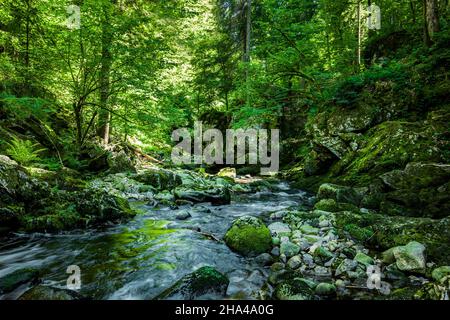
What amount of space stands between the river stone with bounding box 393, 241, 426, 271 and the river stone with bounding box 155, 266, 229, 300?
7.47 ft

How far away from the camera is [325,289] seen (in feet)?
9.83

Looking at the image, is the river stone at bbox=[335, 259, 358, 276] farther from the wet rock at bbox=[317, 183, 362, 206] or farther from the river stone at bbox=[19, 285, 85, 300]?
the wet rock at bbox=[317, 183, 362, 206]

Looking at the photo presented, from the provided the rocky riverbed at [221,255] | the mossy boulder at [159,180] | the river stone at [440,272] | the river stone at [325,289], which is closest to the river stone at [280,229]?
the rocky riverbed at [221,255]

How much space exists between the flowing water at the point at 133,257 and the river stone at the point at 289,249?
52 cm

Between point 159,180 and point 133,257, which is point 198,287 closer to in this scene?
point 133,257

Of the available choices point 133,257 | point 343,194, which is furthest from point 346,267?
point 343,194

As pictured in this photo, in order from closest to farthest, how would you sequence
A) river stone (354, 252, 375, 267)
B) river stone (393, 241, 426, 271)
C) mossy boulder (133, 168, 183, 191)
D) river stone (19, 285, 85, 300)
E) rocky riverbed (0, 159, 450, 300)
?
river stone (19, 285, 85, 300) → rocky riverbed (0, 159, 450, 300) → river stone (393, 241, 426, 271) → river stone (354, 252, 375, 267) → mossy boulder (133, 168, 183, 191)

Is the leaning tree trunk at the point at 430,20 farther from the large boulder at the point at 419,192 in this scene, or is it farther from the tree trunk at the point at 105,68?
the tree trunk at the point at 105,68

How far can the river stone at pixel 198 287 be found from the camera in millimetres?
3027

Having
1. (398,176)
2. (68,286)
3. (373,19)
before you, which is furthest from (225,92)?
(68,286)

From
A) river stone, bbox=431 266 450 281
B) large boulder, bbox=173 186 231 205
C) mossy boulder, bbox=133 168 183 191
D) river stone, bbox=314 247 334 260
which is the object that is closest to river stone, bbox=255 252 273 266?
river stone, bbox=314 247 334 260

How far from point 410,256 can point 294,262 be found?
1475 mm

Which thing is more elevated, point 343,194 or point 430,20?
point 430,20

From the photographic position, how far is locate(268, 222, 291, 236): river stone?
16.0 ft
